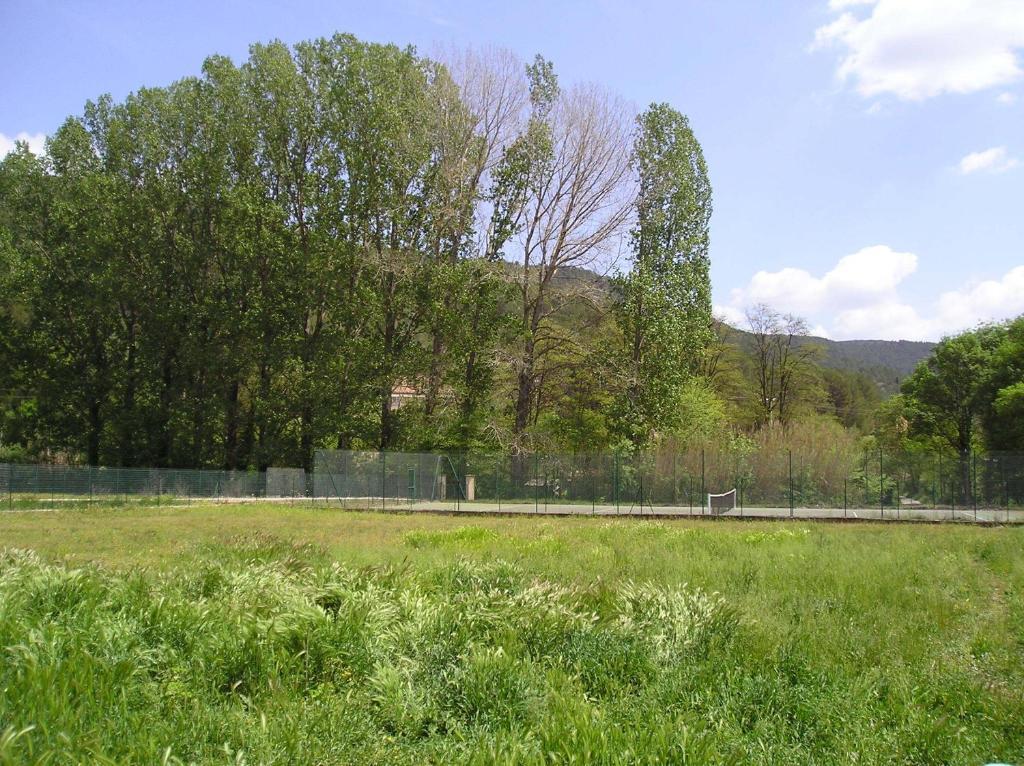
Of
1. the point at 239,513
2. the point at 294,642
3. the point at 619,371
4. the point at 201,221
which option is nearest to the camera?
the point at 294,642

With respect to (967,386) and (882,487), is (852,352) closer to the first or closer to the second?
(967,386)

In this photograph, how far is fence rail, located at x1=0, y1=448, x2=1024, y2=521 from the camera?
34531 millimetres

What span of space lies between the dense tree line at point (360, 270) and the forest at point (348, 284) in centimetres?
12

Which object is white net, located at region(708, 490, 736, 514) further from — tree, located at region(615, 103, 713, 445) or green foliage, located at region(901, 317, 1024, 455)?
green foliage, located at region(901, 317, 1024, 455)

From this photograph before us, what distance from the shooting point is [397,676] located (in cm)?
636

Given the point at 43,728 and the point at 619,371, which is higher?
the point at 619,371

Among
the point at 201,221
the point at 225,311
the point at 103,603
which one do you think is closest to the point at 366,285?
the point at 225,311

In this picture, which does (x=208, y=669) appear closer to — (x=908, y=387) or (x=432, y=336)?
(x=432, y=336)

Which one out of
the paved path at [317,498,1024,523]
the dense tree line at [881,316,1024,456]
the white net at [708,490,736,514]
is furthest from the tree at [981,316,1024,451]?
the white net at [708,490,736,514]

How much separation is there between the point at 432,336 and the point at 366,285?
4125mm

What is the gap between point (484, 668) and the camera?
21.2 feet

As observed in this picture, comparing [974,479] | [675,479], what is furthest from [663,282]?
[974,479]

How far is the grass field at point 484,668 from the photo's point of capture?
5332 mm

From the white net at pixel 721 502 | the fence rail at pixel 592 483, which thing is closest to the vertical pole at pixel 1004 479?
the fence rail at pixel 592 483
